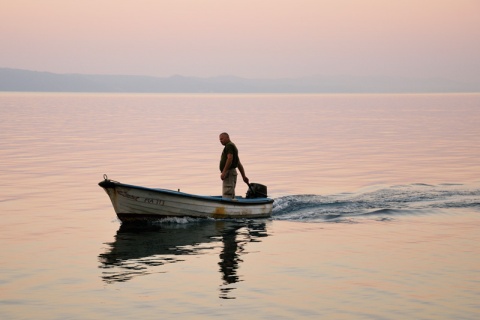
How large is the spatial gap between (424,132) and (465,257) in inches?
2248

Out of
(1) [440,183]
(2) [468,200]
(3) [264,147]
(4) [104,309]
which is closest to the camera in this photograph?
(4) [104,309]

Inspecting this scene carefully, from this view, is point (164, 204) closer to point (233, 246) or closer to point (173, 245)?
point (173, 245)

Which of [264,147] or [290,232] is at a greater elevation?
[264,147]

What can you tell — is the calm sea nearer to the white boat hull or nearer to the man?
the white boat hull

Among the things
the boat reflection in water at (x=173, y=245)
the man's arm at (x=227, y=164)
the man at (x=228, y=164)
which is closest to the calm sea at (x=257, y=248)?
the boat reflection in water at (x=173, y=245)

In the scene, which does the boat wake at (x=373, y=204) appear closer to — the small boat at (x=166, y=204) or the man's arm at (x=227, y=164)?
the small boat at (x=166, y=204)

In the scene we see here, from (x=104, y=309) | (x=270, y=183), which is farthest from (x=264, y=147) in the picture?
(x=104, y=309)

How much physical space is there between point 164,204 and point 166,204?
0.06 meters

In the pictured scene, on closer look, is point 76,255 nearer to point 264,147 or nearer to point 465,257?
point 465,257

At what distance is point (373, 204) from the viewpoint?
88.0ft

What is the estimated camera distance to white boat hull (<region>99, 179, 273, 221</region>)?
22.5m

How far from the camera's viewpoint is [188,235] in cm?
2170

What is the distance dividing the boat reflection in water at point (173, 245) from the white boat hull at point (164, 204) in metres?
0.28

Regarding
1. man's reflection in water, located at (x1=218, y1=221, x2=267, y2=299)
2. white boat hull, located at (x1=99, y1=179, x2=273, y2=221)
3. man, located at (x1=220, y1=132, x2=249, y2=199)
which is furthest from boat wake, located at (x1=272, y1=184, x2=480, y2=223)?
man's reflection in water, located at (x1=218, y1=221, x2=267, y2=299)
